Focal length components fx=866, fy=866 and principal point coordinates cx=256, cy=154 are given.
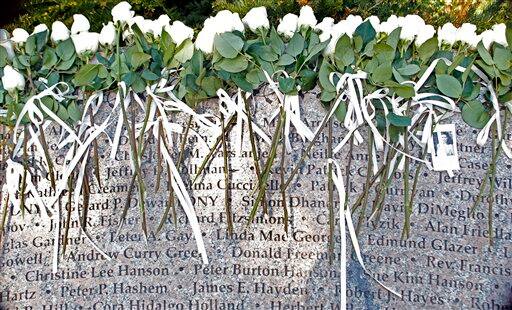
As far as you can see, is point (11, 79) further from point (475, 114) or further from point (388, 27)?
point (475, 114)

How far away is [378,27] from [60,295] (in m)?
1.15

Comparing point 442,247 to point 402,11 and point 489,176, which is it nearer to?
point 489,176

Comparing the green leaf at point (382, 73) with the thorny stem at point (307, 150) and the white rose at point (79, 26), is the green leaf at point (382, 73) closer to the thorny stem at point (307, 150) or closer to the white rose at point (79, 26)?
the thorny stem at point (307, 150)

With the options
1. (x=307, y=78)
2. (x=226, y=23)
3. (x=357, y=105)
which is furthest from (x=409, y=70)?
(x=226, y=23)

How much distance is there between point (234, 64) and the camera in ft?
7.64

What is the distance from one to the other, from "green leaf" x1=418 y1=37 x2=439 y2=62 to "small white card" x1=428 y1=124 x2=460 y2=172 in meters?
0.19

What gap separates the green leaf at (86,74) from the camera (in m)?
2.36

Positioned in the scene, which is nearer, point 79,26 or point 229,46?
point 229,46

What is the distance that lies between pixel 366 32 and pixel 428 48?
0.17m

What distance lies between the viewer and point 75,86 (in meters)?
2.40

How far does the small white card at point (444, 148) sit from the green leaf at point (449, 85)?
0.36ft

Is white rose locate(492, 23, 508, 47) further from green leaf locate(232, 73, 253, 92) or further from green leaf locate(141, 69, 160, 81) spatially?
green leaf locate(141, 69, 160, 81)

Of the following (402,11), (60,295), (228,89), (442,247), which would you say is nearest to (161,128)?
(228,89)

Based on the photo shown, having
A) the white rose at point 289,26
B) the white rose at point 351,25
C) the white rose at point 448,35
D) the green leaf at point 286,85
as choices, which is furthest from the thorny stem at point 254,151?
the white rose at point 448,35
